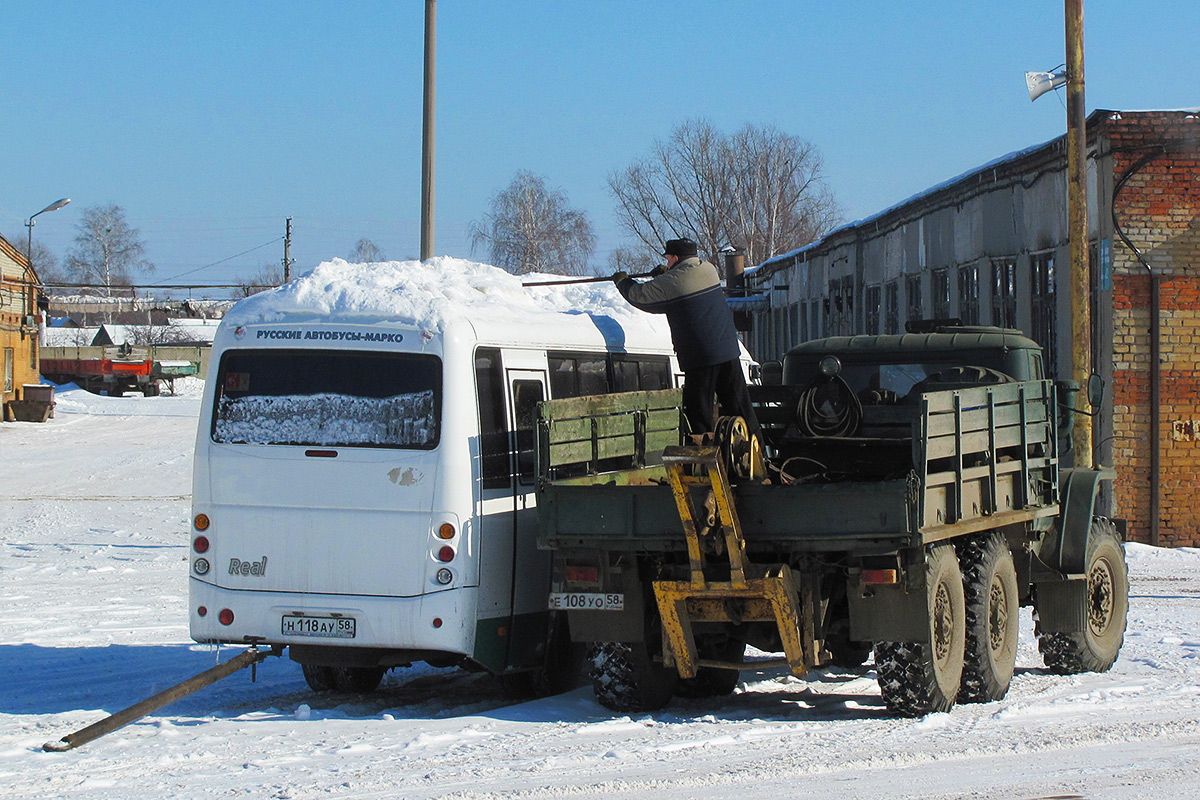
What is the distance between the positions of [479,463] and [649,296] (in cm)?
145

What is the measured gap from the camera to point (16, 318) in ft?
160

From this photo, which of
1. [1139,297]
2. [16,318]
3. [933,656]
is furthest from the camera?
[16,318]

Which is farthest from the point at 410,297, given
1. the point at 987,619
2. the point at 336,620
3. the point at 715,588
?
the point at 987,619

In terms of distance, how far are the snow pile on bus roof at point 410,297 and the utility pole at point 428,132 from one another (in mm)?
7325

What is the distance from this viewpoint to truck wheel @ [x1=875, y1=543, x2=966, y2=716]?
7828 millimetres

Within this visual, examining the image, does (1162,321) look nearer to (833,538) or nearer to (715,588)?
(833,538)

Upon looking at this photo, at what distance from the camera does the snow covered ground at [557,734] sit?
646cm

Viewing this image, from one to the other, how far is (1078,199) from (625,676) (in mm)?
9823

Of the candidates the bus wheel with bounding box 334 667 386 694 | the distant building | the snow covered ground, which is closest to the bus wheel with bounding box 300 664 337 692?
the bus wheel with bounding box 334 667 386 694

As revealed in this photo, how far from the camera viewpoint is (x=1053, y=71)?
16.9m

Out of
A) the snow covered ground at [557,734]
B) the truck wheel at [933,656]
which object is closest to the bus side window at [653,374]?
the snow covered ground at [557,734]

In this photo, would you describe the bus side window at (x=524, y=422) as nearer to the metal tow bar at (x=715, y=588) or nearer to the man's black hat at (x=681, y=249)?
the man's black hat at (x=681, y=249)

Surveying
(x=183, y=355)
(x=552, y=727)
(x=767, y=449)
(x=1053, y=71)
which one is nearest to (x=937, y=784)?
(x=552, y=727)

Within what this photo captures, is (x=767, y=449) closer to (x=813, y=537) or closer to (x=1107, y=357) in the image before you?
(x=813, y=537)
